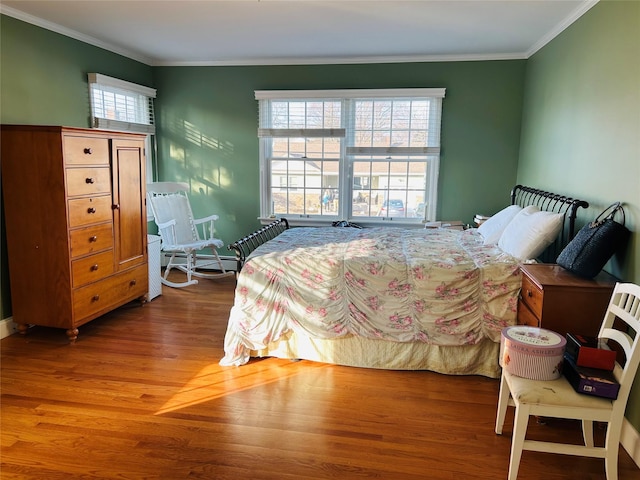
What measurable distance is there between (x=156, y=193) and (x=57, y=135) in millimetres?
1970

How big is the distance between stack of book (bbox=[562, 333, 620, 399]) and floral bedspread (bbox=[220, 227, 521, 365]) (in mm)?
783

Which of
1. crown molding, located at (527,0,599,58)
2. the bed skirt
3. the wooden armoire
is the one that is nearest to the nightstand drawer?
the bed skirt

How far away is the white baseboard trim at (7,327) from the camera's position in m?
3.48

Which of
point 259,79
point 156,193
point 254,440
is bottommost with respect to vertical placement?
point 254,440

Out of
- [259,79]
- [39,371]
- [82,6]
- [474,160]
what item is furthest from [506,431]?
[259,79]

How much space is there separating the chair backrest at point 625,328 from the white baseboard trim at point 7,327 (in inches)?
156

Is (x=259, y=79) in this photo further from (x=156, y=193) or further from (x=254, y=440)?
(x=254, y=440)

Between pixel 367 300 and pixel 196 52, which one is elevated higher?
pixel 196 52

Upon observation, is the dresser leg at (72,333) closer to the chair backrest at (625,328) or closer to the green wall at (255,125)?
the green wall at (255,125)

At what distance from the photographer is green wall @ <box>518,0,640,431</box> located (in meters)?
2.41

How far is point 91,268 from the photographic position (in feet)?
11.6

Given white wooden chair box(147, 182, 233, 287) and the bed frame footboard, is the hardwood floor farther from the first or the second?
white wooden chair box(147, 182, 233, 287)

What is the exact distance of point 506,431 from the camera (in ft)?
7.81

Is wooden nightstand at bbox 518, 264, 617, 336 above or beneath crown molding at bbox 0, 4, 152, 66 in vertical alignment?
beneath
